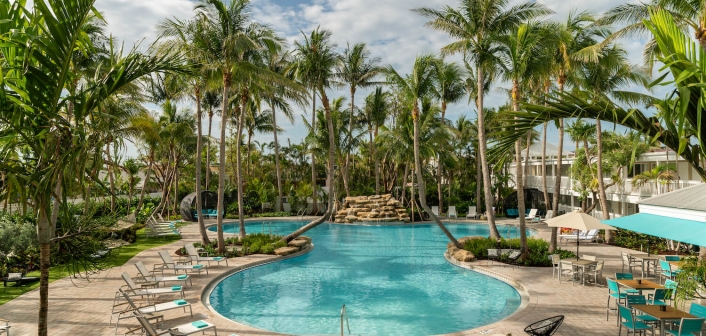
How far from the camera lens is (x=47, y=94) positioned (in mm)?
4016

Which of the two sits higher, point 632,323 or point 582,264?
point 582,264

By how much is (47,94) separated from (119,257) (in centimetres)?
1528

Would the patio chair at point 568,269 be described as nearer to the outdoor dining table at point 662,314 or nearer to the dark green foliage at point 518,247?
the dark green foliage at point 518,247

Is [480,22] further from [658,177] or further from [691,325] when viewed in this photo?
[691,325]

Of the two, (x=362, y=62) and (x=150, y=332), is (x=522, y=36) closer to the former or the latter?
(x=150, y=332)

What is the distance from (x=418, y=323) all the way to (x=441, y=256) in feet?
29.3

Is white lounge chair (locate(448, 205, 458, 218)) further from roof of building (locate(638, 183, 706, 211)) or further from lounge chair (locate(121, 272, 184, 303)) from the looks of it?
roof of building (locate(638, 183, 706, 211))

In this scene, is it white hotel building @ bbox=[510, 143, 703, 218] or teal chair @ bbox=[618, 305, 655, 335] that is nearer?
teal chair @ bbox=[618, 305, 655, 335]

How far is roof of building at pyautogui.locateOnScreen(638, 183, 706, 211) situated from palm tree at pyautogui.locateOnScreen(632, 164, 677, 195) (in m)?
14.8

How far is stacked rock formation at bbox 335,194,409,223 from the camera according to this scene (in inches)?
1220

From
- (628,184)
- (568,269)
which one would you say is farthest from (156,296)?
(628,184)

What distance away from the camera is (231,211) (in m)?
33.8

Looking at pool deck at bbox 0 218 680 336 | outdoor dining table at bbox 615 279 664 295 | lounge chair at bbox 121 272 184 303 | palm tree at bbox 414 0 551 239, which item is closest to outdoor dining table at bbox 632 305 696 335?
pool deck at bbox 0 218 680 336

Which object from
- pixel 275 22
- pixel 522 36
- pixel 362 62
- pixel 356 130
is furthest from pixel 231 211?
pixel 522 36
